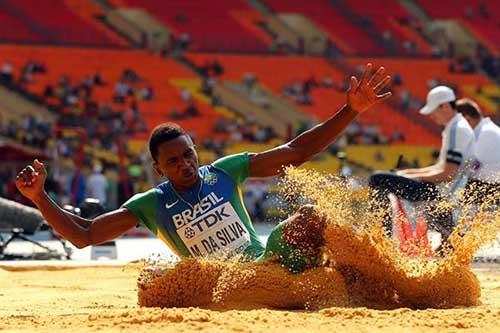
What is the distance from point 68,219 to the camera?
6379mm

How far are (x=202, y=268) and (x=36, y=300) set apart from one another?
197cm

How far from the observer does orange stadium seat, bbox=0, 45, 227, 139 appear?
32.6 m

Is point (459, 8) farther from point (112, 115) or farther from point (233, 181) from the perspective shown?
point (233, 181)

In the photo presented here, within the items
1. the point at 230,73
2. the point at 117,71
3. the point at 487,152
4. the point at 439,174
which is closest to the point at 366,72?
the point at 439,174

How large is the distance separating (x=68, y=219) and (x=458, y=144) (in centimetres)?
528

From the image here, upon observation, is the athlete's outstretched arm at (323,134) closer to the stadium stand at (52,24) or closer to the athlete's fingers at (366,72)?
the athlete's fingers at (366,72)

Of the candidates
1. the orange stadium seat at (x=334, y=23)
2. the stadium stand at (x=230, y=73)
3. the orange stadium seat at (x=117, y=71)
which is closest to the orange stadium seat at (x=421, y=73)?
the stadium stand at (x=230, y=73)

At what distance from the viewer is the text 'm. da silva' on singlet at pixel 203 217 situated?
6398mm

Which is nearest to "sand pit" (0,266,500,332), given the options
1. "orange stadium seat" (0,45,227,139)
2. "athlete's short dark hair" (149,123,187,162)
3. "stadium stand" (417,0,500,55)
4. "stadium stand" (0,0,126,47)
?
"athlete's short dark hair" (149,123,187,162)

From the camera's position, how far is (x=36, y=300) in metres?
7.67

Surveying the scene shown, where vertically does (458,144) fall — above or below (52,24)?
below

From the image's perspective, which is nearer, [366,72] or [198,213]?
[366,72]

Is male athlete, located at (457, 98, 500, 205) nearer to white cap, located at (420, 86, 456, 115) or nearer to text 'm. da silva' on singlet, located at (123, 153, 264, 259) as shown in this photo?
white cap, located at (420, 86, 456, 115)

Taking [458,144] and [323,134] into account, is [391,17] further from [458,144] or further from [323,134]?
[323,134]
